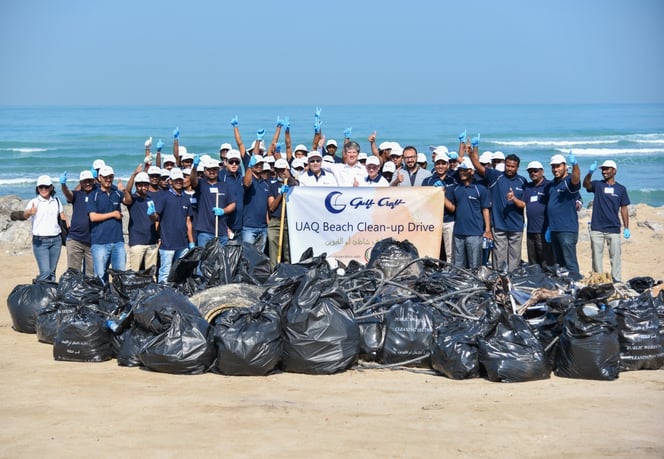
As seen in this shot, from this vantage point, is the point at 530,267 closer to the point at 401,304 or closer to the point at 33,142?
the point at 401,304

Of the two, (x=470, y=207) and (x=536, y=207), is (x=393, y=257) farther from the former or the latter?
(x=536, y=207)

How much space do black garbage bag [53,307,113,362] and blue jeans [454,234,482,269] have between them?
4508 mm

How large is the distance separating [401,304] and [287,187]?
11.2 feet

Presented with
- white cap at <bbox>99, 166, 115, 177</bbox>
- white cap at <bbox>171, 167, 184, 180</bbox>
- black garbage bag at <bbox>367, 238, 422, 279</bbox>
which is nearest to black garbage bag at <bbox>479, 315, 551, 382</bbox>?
black garbage bag at <bbox>367, 238, 422, 279</bbox>

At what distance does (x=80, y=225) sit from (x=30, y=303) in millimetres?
1264

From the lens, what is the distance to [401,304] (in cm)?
855

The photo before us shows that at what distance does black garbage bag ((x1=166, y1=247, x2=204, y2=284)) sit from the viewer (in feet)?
32.1

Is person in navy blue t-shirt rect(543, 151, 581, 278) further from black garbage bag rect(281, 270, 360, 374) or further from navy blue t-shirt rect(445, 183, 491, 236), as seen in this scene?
black garbage bag rect(281, 270, 360, 374)

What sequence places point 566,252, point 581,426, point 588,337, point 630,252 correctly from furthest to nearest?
point 630,252 < point 566,252 < point 588,337 < point 581,426

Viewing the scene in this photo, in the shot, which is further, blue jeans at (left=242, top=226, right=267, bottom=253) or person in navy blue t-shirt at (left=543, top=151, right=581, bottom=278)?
blue jeans at (left=242, top=226, right=267, bottom=253)

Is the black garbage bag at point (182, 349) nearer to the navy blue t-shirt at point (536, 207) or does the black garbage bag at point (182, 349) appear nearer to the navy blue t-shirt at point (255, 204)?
the navy blue t-shirt at point (255, 204)

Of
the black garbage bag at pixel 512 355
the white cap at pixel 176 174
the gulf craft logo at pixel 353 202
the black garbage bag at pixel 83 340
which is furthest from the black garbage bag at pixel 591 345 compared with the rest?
the white cap at pixel 176 174

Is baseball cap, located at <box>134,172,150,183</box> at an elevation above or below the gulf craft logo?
above

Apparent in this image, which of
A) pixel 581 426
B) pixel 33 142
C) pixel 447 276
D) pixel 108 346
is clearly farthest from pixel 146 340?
pixel 33 142
